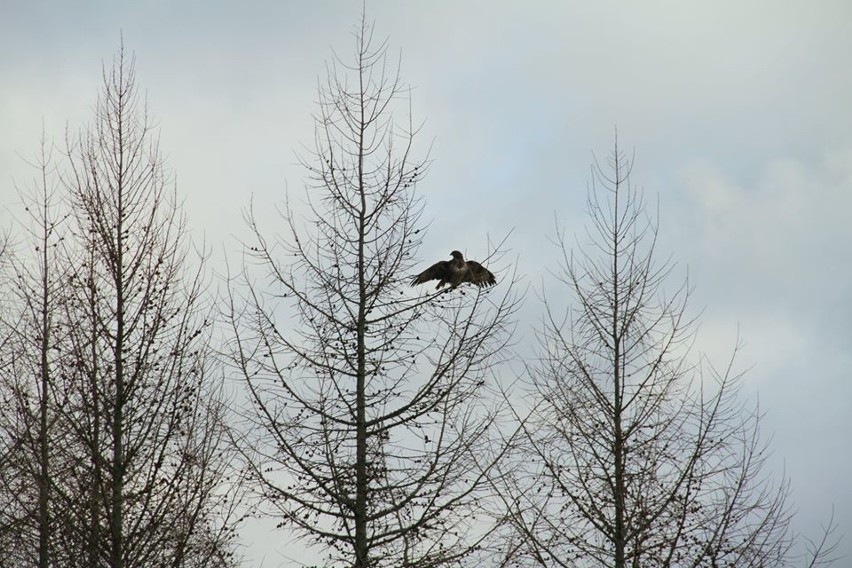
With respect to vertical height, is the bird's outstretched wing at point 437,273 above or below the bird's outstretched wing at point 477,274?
above

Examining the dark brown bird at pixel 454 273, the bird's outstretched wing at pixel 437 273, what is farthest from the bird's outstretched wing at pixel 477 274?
the bird's outstretched wing at pixel 437 273

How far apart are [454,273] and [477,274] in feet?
6.00

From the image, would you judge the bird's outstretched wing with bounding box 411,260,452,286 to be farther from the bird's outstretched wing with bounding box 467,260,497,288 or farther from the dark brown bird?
the bird's outstretched wing with bounding box 467,260,497,288

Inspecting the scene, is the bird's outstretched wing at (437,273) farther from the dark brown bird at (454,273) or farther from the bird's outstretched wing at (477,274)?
the bird's outstretched wing at (477,274)

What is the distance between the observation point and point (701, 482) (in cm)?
1110

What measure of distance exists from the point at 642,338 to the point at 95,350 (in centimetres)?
652

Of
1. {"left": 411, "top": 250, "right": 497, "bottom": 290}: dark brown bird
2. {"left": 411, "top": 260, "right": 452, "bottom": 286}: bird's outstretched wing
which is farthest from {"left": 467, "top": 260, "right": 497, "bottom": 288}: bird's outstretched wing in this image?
{"left": 411, "top": 260, "right": 452, "bottom": 286}: bird's outstretched wing

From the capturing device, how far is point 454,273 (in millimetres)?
14336

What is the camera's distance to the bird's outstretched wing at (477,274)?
11825 mm

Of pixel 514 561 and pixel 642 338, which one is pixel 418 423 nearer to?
pixel 514 561

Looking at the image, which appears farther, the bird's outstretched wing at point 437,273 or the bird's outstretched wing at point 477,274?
the bird's outstretched wing at point 437,273

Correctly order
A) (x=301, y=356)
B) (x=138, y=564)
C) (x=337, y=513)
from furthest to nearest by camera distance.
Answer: (x=301, y=356)
(x=337, y=513)
(x=138, y=564)

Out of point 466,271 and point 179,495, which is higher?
point 466,271

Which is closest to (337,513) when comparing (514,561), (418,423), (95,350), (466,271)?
(418,423)
